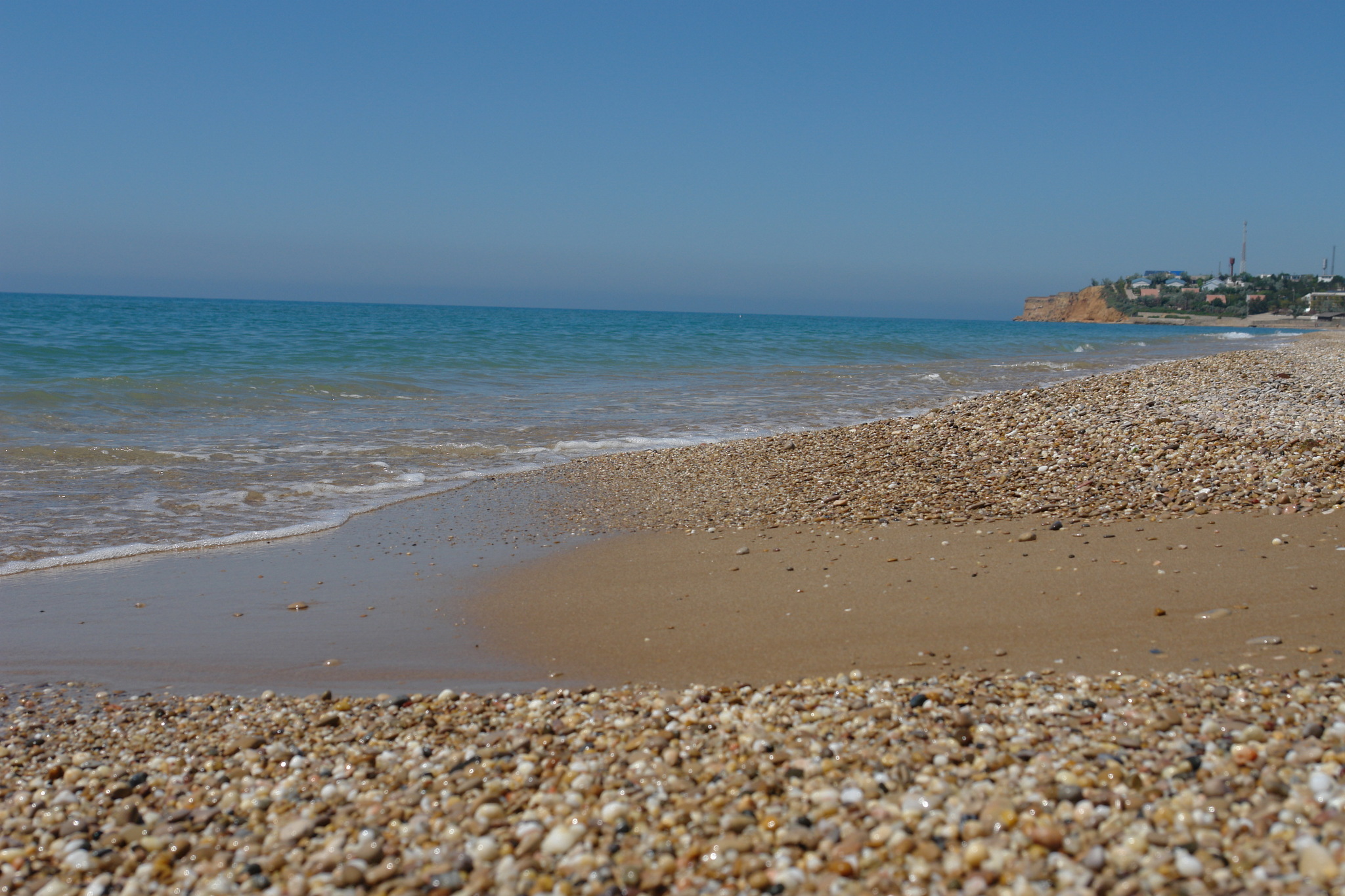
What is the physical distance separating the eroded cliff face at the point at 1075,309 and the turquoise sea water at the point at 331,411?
344ft

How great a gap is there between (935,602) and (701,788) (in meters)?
2.35

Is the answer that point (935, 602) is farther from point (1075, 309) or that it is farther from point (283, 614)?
point (1075, 309)

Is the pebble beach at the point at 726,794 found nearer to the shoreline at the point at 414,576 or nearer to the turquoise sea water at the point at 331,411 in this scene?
the shoreline at the point at 414,576

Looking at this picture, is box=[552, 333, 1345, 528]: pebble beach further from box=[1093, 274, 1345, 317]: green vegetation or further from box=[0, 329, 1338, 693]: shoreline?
box=[1093, 274, 1345, 317]: green vegetation

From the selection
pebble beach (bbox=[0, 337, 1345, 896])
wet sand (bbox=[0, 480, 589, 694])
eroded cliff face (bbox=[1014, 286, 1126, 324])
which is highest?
eroded cliff face (bbox=[1014, 286, 1126, 324])

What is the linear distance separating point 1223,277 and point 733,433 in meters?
145

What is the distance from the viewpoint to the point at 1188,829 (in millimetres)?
2271

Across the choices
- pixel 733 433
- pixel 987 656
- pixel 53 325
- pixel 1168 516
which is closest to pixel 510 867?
pixel 987 656

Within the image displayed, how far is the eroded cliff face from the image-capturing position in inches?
5037

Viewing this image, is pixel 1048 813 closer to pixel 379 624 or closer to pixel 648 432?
pixel 379 624

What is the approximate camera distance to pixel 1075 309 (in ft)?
458

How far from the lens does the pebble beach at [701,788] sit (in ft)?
7.40

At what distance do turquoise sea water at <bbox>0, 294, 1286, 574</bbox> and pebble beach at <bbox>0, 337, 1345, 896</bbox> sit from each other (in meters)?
3.96

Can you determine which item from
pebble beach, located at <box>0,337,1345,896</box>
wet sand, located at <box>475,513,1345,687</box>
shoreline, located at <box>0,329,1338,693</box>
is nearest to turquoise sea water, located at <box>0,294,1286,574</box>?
shoreline, located at <box>0,329,1338,693</box>
